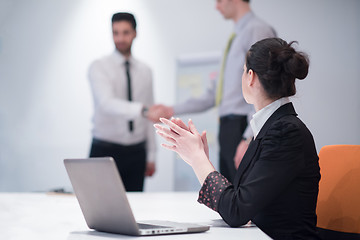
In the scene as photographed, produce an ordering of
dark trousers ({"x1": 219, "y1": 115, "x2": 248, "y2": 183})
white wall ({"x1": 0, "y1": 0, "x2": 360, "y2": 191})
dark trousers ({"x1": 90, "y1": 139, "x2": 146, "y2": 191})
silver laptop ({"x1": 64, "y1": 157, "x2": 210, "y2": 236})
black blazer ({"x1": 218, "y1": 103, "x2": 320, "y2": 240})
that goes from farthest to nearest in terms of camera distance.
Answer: white wall ({"x1": 0, "y1": 0, "x2": 360, "y2": 191}), dark trousers ({"x1": 90, "y1": 139, "x2": 146, "y2": 191}), dark trousers ({"x1": 219, "y1": 115, "x2": 248, "y2": 183}), black blazer ({"x1": 218, "y1": 103, "x2": 320, "y2": 240}), silver laptop ({"x1": 64, "y1": 157, "x2": 210, "y2": 236})

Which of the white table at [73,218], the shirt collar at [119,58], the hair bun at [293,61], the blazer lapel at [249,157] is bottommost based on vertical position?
the white table at [73,218]

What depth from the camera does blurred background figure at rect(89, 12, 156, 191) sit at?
13.0 ft

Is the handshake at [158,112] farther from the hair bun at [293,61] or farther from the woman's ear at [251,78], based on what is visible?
the hair bun at [293,61]

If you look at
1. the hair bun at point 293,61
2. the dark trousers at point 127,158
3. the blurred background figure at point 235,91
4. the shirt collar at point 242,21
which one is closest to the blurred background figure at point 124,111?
the dark trousers at point 127,158

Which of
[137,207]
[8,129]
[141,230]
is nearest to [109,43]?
[8,129]

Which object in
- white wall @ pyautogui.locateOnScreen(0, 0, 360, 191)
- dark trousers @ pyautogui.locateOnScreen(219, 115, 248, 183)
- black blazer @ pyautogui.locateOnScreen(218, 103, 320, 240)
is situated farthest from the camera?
white wall @ pyautogui.locateOnScreen(0, 0, 360, 191)

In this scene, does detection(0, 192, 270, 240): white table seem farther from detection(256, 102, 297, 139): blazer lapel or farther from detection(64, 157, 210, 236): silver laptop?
detection(256, 102, 297, 139): blazer lapel

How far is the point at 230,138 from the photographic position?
11.1 feet

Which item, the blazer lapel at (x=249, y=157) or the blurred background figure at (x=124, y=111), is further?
the blurred background figure at (x=124, y=111)

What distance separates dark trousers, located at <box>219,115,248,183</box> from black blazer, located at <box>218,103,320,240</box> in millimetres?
2026

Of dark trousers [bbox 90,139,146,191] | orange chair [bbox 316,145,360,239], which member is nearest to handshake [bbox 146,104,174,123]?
dark trousers [bbox 90,139,146,191]

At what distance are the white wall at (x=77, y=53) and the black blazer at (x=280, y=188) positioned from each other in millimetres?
2936

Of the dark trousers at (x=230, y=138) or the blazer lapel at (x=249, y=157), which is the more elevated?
the blazer lapel at (x=249, y=157)

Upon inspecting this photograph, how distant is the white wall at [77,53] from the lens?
4141 millimetres
